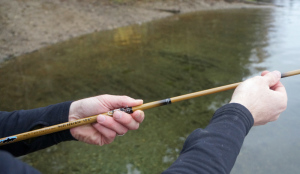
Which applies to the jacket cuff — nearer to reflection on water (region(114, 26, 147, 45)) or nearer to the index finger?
the index finger

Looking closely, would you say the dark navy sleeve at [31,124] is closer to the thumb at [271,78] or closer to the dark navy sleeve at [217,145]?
the dark navy sleeve at [217,145]

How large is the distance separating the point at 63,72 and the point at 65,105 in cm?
358

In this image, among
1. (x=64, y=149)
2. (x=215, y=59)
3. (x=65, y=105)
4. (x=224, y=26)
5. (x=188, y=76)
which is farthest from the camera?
(x=224, y=26)

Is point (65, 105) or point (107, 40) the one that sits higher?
point (65, 105)

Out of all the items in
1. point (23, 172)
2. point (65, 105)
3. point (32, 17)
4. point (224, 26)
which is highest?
point (23, 172)

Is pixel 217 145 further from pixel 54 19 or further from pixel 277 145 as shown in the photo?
pixel 54 19

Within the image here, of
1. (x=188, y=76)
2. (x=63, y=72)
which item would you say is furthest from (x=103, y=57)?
(x=188, y=76)

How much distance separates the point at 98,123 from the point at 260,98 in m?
0.96

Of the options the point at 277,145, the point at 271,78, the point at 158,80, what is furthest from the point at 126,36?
the point at 271,78

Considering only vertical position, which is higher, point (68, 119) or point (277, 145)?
point (68, 119)

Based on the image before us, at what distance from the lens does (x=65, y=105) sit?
1587 millimetres

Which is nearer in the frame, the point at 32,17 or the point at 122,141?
the point at 122,141

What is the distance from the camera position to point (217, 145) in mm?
1036

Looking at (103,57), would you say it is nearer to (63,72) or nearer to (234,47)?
(63,72)
